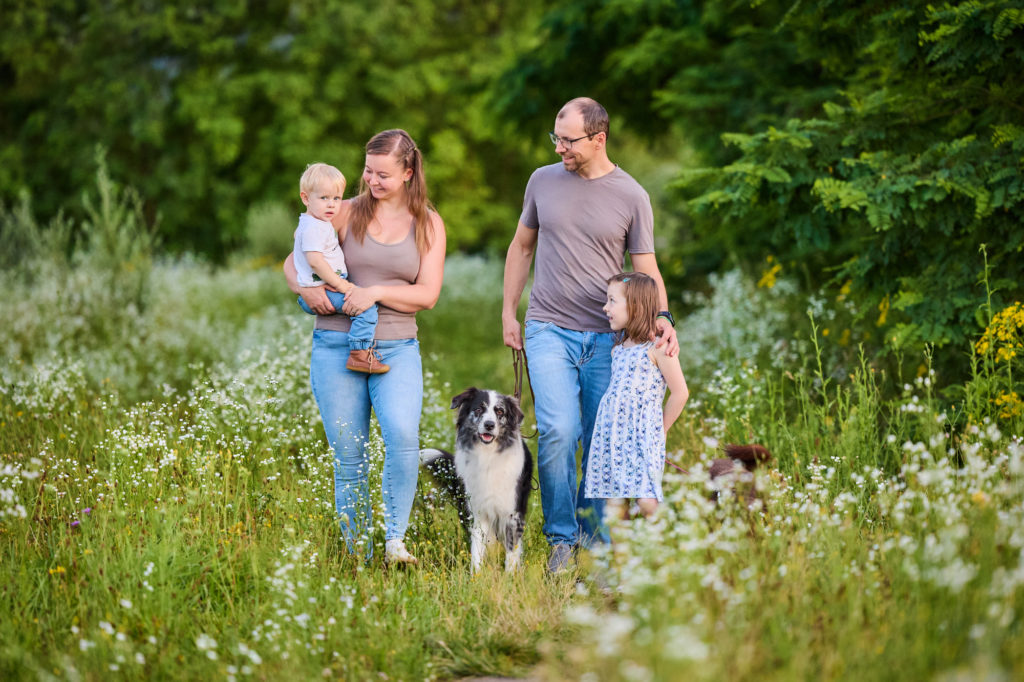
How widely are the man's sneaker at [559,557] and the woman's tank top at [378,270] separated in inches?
55.8

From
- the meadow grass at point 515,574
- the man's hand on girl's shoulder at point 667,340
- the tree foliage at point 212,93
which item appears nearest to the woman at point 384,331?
Result: the meadow grass at point 515,574

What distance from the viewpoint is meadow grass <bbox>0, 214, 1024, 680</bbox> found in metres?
3.28

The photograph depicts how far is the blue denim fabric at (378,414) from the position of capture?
4.99 m

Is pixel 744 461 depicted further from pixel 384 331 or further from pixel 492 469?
pixel 384 331

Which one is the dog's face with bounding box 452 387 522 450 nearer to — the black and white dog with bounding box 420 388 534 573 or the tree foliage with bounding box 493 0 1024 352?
the black and white dog with bounding box 420 388 534 573

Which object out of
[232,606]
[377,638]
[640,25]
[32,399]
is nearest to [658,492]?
[377,638]

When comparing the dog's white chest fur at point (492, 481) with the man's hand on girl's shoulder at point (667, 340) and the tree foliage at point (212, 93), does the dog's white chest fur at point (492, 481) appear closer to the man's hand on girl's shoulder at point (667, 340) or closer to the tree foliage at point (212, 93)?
the man's hand on girl's shoulder at point (667, 340)

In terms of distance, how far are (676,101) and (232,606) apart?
7.85 metres

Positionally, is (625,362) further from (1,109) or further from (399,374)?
(1,109)

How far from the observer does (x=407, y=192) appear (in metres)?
5.18

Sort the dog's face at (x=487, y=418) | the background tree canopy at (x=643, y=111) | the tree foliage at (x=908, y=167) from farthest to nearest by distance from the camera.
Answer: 1. the background tree canopy at (x=643, y=111)
2. the tree foliage at (x=908, y=167)
3. the dog's face at (x=487, y=418)

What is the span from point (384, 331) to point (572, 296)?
104 centimetres

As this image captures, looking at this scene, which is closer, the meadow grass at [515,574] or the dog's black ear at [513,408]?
the meadow grass at [515,574]

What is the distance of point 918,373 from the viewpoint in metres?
6.77
